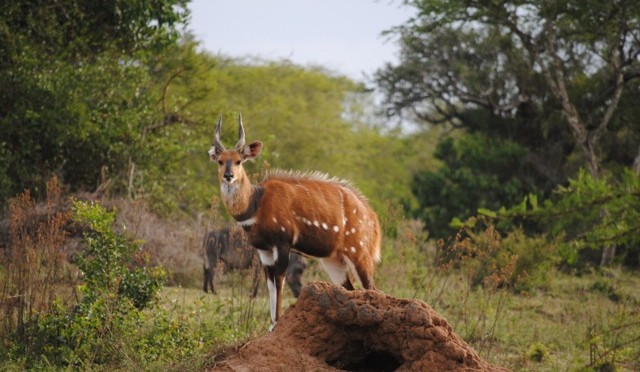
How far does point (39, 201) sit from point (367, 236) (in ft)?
24.2

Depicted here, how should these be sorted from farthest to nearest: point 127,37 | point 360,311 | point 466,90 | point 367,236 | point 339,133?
point 339,133 < point 466,90 < point 127,37 < point 367,236 < point 360,311

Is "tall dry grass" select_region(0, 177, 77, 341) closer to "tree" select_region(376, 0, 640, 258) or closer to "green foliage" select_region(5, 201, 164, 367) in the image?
"green foliage" select_region(5, 201, 164, 367)

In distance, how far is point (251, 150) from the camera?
10.0 m

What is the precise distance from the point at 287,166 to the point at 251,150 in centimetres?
2383

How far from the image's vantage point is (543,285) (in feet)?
54.3

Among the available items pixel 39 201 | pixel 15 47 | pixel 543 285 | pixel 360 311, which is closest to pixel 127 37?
pixel 15 47

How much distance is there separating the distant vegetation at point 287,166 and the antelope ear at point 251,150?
0.61m

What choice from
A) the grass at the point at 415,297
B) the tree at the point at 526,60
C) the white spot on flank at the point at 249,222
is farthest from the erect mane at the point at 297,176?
the tree at the point at 526,60

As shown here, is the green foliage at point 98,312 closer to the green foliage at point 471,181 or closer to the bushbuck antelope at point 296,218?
the bushbuck antelope at point 296,218

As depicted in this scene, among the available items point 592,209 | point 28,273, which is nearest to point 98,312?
point 28,273

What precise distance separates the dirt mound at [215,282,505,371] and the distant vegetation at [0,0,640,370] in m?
0.70

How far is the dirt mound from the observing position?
7.21m

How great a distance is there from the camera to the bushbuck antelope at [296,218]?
972cm

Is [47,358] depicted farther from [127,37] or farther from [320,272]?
[127,37]
